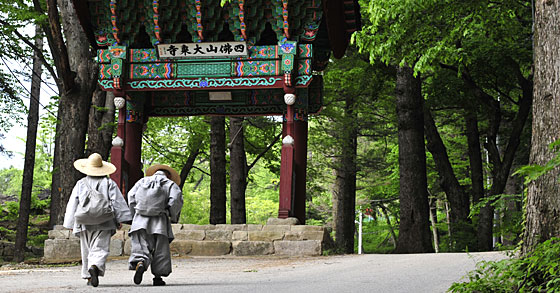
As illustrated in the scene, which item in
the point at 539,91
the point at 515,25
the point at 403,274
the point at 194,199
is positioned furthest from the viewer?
the point at 194,199

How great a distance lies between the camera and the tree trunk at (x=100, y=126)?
15.1m

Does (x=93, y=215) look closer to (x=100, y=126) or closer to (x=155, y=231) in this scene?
(x=155, y=231)

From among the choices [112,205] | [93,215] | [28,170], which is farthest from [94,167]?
[28,170]

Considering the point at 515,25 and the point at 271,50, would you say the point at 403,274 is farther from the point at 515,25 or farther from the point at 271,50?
the point at 515,25

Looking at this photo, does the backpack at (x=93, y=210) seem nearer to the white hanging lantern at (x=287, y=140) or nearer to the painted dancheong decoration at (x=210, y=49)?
the painted dancheong decoration at (x=210, y=49)

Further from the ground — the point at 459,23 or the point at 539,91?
the point at 459,23

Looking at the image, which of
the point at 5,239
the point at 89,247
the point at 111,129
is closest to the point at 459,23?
the point at 111,129

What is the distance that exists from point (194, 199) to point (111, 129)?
19.0m

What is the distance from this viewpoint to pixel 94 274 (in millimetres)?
8062

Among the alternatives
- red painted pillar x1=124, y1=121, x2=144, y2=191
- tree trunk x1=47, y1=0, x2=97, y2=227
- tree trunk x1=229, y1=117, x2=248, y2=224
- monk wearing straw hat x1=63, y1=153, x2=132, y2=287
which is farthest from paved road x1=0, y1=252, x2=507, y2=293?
tree trunk x1=229, y1=117, x2=248, y2=224

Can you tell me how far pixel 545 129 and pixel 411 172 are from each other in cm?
977

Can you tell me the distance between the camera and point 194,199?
34656 mm

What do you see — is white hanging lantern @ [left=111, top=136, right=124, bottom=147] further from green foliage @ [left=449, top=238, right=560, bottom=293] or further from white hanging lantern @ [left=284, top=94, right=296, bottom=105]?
green foliage @ [left=449, top=238, right=560, bottom=293]

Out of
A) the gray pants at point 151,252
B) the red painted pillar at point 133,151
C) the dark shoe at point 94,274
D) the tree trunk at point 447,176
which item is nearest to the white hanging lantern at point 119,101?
the red painted pillar at point 133,151
